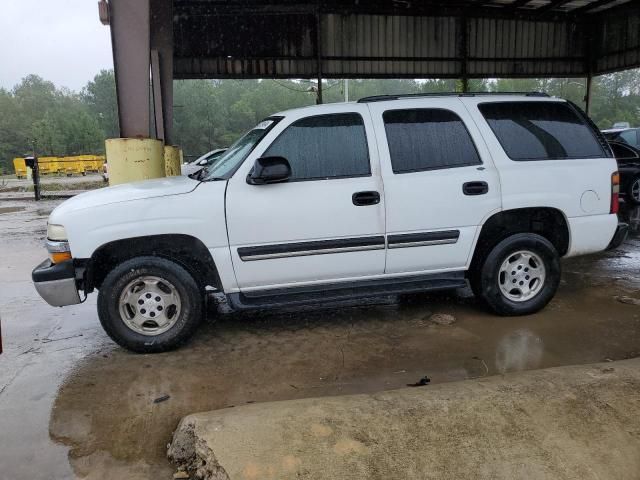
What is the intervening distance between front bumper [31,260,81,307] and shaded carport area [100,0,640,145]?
12.6 meters

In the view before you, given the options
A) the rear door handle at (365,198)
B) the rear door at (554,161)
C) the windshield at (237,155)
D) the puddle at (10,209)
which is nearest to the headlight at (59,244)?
the windshield at (237,155)

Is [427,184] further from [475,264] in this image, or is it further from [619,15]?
[619,15]

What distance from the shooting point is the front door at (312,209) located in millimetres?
4016

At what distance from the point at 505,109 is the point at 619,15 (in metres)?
15.0

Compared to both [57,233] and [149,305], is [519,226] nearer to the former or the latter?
[149,305]

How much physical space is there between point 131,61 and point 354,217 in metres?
4.25

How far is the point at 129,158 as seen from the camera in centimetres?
683

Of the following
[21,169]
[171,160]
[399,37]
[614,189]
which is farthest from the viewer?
[21,169]

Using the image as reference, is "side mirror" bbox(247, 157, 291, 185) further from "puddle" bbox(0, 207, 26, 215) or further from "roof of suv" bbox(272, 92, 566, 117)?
"puddle" bbox(0, 207, 26, 215)

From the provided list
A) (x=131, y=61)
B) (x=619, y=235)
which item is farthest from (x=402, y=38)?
(x=619, y=235)

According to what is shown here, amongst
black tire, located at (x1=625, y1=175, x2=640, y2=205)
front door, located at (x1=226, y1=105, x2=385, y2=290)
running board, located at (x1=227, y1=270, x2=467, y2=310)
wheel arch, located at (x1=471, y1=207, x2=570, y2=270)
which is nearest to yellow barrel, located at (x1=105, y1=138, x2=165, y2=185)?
front door, located at (x1=226, y1=105, x2=385, y2=290)

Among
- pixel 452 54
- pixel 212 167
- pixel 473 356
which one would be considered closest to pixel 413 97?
pixel 212 167

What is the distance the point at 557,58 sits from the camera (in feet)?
57.5

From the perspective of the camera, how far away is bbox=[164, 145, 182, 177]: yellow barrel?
10089 mm
